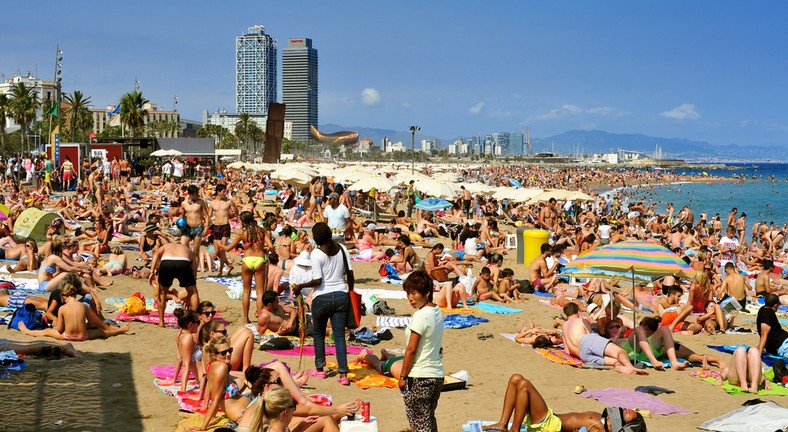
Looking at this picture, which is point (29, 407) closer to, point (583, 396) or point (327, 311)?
point (327, 311)

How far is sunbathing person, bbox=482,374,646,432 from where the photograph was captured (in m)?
5.27

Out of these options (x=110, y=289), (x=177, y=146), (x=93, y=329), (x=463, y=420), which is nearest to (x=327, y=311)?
(x=463, y=420)

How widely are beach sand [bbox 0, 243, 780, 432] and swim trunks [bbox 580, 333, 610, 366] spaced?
168mm

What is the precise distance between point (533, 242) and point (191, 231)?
7.41 m

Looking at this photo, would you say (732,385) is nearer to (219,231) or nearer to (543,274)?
(543,274)

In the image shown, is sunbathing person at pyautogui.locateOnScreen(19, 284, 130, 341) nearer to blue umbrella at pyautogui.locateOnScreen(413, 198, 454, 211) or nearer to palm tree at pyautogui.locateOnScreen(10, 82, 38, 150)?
blue umbrella at pyautogui.locateOnScreen(413, 198, 454, 211)

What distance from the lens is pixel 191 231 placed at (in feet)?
35.6

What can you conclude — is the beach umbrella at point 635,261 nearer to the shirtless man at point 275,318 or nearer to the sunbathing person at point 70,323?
the shirtless man at point 275,318

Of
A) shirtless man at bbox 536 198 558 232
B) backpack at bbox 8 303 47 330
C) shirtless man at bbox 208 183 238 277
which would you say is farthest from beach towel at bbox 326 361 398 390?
shirtless man at bbox 536 198 558 232

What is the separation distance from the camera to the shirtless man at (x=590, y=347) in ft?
25.9

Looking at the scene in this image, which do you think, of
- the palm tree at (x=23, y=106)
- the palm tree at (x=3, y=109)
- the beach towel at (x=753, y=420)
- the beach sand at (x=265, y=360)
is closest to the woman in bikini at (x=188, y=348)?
the beach sand at (x=265, y=360)

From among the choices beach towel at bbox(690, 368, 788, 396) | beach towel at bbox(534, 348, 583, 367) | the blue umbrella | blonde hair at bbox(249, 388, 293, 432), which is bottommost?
beach towel at bbox(690, 368, 788, 396)

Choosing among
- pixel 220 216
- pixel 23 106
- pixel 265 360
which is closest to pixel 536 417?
pixel 265 360

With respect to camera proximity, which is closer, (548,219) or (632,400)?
(632,400)
